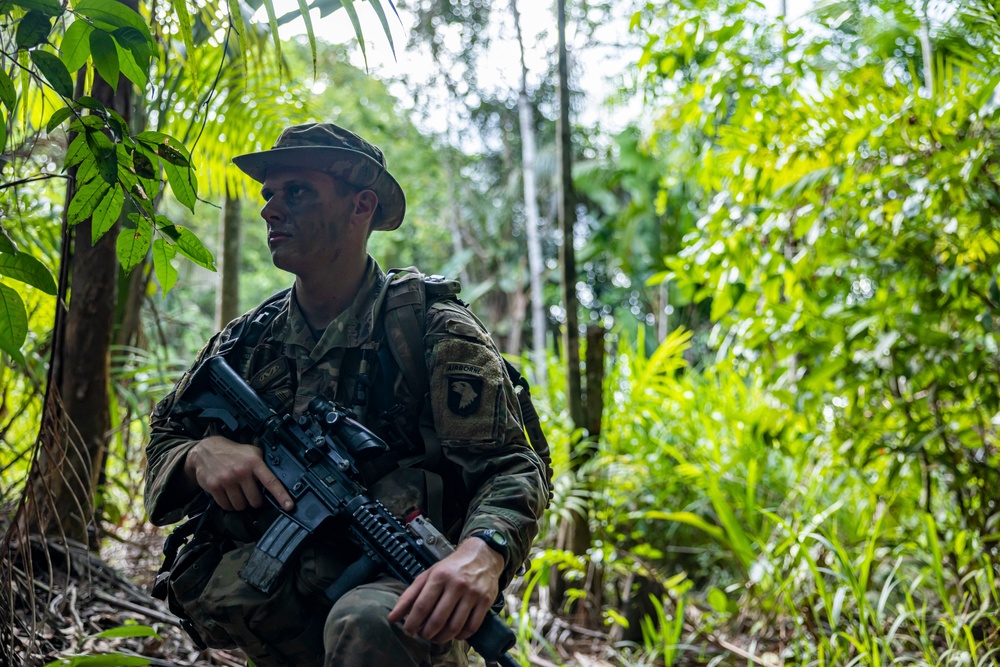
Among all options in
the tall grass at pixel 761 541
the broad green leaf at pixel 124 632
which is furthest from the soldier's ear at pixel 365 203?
the tall grass at pixel 761 541

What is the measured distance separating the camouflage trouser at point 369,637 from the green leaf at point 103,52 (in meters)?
0.95

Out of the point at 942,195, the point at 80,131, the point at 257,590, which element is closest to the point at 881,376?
the point at 942,195

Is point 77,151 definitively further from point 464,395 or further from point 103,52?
point 464,395

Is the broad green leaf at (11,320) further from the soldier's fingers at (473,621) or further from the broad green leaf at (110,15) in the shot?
the soldier's fingers at (473,621)

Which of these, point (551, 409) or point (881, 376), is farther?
point (551, 409)

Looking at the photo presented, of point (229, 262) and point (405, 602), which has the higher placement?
point (229, 262)

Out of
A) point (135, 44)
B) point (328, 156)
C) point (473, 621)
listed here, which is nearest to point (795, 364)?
point (328, 156)

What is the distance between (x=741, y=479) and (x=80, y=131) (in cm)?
353

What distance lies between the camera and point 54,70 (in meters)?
1.31

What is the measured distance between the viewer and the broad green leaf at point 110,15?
48.1 inches

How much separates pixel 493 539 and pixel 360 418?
0.41 m

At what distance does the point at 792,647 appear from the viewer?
2.95 m

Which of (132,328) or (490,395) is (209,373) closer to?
(490,395)

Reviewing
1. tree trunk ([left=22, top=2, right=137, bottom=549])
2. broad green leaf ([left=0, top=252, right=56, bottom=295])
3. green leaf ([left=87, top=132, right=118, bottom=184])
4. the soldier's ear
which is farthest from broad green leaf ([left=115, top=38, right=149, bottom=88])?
tree trunk ([left=22, top=2, right=137, bottom=549])
